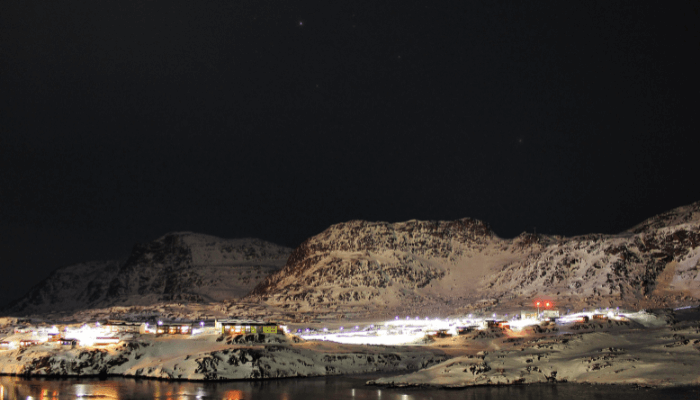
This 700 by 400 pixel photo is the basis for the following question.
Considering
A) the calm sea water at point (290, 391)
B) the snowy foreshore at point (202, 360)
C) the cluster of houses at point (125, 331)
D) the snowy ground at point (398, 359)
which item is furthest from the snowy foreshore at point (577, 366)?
the cluster of houses at point (125, 331)

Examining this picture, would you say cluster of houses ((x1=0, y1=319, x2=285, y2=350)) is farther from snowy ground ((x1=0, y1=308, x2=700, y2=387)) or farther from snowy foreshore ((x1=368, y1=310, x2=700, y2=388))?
snowy foreshore ((x1=368, y1=310, x2=700, y2=388))

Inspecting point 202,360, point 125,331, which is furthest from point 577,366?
point 125,331

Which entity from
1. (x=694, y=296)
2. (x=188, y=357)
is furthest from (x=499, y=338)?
(x=694, y=296)

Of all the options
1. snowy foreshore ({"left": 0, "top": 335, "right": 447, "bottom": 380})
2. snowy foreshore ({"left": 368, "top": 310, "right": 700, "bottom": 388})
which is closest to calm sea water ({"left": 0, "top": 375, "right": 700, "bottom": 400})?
snowy foreshore ({"left": 368, "top": 310, "right": 700, "bottom": 388})

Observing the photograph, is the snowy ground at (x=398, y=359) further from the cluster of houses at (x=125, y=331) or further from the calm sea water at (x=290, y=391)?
the calm sea water at (x=290, y=391)

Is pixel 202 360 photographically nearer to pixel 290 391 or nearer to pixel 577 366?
pixel 290 391

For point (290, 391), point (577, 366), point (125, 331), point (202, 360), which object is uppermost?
point (125, 331)
